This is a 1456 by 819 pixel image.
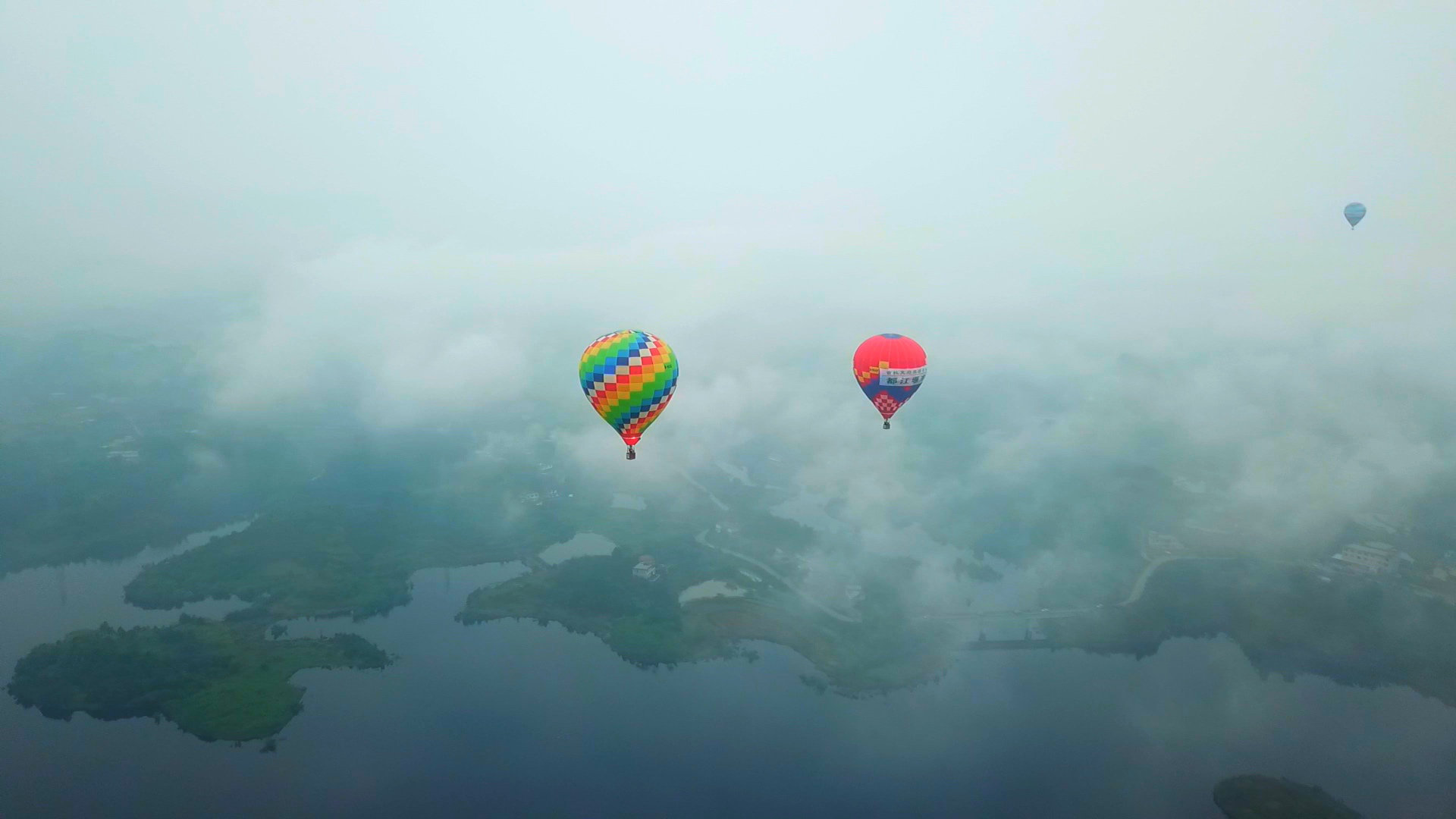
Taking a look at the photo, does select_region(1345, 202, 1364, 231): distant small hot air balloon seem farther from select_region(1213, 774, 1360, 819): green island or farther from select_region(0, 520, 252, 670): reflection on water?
select_region(0, 520, 252, 670): reflection on water

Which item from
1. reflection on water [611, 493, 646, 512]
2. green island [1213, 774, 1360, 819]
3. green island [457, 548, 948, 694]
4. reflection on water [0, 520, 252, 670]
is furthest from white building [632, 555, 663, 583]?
green island [1213, 774, 1360, 819]

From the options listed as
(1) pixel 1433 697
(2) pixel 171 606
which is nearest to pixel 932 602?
(1) pixel 1433 697

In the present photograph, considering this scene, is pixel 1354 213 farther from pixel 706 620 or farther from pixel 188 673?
pixel 188 673

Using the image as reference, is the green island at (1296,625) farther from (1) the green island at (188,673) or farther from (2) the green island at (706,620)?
(1) the green island at (188,673)

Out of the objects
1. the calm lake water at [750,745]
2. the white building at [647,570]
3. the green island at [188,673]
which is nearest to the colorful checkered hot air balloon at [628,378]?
the calm lake water at [750,745]

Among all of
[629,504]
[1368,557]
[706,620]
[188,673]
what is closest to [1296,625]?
[1368,557]

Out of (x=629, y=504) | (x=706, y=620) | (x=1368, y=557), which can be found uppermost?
(x=629, y=504)
